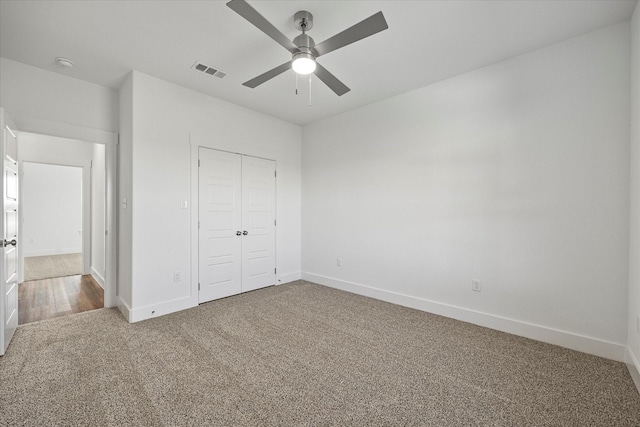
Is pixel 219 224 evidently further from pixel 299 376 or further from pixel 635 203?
pixel 635 203

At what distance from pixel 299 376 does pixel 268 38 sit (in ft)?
9.58

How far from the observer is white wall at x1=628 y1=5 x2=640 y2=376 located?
2113 mm

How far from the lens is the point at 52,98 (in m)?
3.17

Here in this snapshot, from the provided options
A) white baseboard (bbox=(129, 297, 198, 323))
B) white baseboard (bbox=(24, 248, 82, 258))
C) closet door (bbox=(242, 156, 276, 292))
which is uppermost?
closet door (bbox=(242, 156, 276, 292))

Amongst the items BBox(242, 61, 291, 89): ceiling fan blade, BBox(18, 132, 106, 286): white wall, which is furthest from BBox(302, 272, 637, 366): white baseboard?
BBox(18, 132, 106, 286): white wall

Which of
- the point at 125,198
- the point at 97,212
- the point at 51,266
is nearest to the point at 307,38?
the point at 125,198

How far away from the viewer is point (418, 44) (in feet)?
8.77

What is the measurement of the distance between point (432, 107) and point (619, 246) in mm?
2271

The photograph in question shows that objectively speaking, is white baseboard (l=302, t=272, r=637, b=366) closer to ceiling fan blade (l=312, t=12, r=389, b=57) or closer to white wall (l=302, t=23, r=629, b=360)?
white wall (l=302, t=23, r=629, b=360)

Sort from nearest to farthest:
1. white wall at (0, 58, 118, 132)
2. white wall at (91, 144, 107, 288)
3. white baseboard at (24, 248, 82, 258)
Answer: white wall at (0, 58, 118, 132), white wall at (91, 144, 107, 288), white baseboard at (24, 248, 82, 258)

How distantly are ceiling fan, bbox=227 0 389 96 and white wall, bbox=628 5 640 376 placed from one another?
2081 millimetres

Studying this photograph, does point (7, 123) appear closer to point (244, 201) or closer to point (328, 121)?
point (244, 201)

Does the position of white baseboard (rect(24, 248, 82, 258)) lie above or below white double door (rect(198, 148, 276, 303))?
below

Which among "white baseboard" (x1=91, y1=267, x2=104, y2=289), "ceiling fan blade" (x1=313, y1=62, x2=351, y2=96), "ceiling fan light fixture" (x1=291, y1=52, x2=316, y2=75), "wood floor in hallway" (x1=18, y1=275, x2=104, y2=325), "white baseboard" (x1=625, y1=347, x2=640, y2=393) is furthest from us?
"white baseboard" (x1=91, y1=267, x2=104, y2=289)
